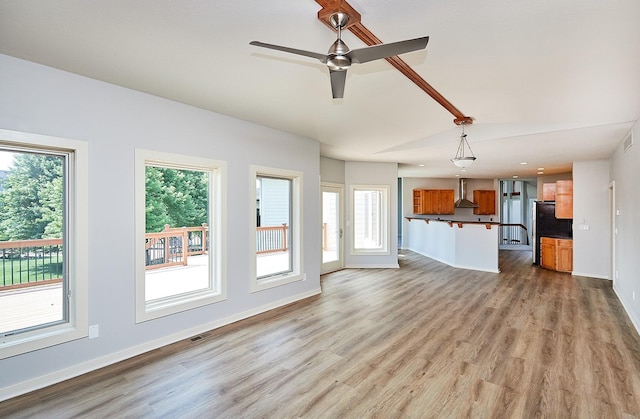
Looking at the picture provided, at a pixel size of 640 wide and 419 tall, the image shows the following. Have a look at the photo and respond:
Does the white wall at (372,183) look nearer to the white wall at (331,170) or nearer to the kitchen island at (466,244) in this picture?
the white wall at (331,170)

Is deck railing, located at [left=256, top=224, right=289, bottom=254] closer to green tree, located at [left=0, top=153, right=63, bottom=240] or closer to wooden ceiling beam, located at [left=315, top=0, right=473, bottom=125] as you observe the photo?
green tree, located at [left=0, top=153, right=63, bottom=240]

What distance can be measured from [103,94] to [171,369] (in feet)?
8.74

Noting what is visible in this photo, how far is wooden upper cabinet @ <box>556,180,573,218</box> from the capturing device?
24.2 feet

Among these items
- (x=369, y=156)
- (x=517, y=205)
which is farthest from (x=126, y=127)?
(x=517, y=205)

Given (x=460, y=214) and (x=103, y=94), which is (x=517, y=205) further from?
(x=103, y=94)

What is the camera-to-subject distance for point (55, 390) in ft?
8.59

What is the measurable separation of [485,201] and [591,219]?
471cm

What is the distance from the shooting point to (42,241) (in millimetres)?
2855

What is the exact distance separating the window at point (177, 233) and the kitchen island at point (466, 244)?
590cm

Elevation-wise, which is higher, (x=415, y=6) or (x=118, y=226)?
(x=415, y=6)

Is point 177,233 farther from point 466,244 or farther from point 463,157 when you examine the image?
point 466,244

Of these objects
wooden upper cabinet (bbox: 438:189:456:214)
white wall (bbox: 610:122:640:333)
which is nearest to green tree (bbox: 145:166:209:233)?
white wall (bbox: 610:122:640:333)

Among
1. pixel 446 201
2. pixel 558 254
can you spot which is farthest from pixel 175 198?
pixel 446 201

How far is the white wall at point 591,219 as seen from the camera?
6688mm
